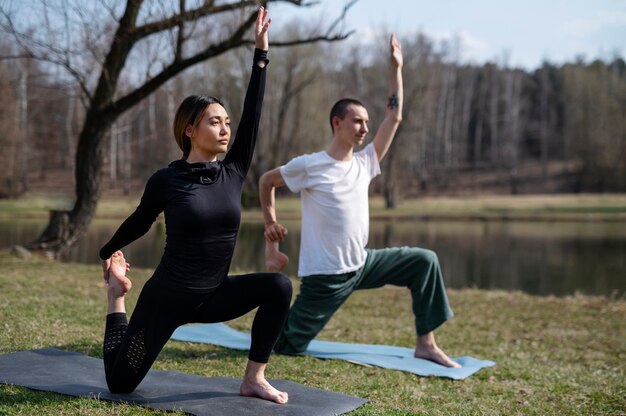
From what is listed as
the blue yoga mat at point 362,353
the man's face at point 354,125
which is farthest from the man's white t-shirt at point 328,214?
the blue yoga mat at point 362,353

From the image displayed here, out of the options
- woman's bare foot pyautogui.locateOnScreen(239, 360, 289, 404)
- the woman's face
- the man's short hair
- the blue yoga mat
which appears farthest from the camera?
the man's short hair

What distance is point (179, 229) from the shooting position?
13.0 ft

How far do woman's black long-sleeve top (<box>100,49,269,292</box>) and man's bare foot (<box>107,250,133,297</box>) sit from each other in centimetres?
17

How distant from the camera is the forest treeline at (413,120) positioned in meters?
36.2

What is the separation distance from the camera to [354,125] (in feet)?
19.0

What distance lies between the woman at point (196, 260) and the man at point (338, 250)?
4.66ft

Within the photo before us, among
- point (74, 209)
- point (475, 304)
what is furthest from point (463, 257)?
point (74, 209)

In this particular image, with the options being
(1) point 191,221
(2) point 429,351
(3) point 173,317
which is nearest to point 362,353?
(2) point 429,351

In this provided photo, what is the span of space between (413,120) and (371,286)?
4730 centimetres

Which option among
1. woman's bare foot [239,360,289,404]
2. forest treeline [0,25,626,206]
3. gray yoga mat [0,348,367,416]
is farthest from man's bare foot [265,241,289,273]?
forest treeline [0,25,626,206]

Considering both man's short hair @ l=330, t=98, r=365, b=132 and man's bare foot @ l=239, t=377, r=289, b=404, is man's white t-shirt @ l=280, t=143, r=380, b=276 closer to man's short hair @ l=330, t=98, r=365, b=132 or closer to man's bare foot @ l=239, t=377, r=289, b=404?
man's short hair @ l=330, t=98, r=365, b=132

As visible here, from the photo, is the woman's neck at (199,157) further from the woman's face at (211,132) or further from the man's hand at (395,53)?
the man's hand at (395,53)

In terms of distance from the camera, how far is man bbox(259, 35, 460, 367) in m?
5.78

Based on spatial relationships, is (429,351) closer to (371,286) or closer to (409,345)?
(371,286)
